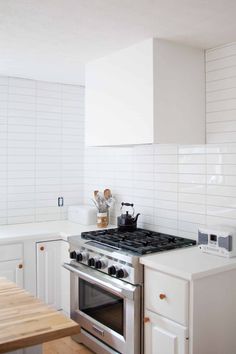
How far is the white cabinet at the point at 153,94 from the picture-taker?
2.54 meters

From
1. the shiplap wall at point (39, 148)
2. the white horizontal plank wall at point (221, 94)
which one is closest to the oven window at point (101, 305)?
the shiplap wall at point (39, 148)

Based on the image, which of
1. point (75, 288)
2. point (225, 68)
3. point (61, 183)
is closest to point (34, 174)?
point (61, 183)

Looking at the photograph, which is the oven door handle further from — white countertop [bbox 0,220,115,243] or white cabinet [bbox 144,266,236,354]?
white countertop [bbox 0,220,115,243]

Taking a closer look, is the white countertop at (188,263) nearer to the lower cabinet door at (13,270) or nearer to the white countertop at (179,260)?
the white countertop at (179,260)

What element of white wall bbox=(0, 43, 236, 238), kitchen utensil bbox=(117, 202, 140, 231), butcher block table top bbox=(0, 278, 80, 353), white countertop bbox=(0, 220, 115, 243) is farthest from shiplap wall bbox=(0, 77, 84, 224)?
butcher block table top bbox=(0, 278, 80, 353)

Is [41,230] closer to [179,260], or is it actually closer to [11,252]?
[11,252]

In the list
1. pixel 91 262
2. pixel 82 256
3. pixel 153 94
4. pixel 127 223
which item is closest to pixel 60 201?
pixel 127 223

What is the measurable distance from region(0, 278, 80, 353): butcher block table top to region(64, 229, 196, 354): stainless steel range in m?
0.87

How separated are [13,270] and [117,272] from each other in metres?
1.11

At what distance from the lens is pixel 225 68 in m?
2.66

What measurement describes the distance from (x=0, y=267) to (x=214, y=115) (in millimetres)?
2053

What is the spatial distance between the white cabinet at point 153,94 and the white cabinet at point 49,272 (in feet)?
3.51

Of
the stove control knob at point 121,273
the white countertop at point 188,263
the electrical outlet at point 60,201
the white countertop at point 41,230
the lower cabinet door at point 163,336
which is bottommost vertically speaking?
the lower cabinet door at point 163,336

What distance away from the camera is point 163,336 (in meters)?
Answer: 2.25
